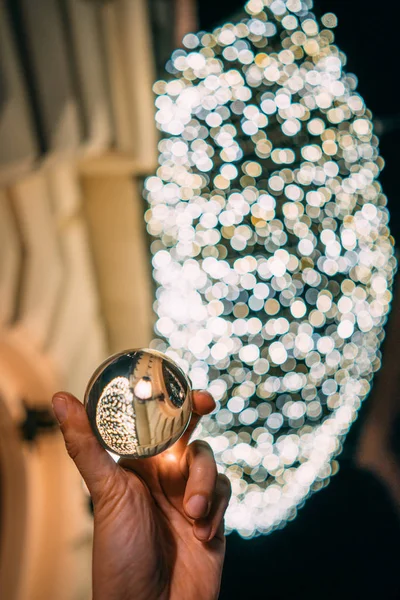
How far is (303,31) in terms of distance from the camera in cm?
101

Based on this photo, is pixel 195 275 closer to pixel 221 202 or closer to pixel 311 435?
pixel 221 202

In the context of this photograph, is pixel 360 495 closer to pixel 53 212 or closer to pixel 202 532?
pixel 202 532

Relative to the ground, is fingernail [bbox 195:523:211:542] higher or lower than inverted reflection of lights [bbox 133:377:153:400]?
lower

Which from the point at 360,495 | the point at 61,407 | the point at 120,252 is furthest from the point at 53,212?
the point at 360,495

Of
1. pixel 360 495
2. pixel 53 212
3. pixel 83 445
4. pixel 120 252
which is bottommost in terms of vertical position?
pixel 360 495

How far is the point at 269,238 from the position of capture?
1.08 m

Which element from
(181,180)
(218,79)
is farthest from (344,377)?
(218,79)

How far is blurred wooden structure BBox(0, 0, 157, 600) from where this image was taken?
1.06 m

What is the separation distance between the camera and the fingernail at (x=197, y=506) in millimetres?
480

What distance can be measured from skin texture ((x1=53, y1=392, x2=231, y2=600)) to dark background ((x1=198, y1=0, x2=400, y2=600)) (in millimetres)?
482

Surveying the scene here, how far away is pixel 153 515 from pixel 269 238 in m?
0.70

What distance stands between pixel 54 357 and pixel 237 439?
0.60m

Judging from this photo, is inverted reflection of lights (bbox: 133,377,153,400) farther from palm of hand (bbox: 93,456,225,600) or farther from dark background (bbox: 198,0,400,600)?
dark background (bbox: 198,0,400,600)

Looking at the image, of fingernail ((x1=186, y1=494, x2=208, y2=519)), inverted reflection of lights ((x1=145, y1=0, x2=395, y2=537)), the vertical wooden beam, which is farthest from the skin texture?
the vertical wooden beam
